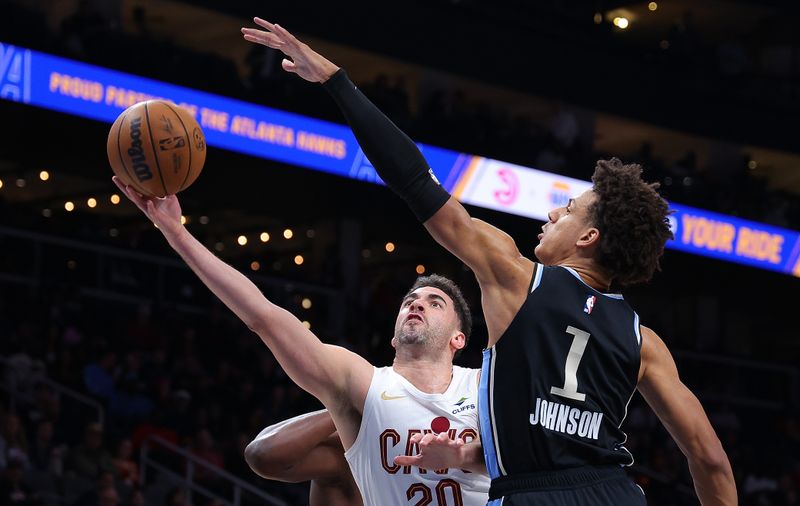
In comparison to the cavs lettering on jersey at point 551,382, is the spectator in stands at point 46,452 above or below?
below

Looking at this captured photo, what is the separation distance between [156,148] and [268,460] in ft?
4.44

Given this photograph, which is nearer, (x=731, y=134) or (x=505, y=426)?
(x=505, y=426)

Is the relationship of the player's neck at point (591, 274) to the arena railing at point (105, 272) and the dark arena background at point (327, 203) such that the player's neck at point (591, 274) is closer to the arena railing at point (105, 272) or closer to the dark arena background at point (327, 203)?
the dark arena background at point (327, 203)

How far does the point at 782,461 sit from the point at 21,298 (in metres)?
10.7

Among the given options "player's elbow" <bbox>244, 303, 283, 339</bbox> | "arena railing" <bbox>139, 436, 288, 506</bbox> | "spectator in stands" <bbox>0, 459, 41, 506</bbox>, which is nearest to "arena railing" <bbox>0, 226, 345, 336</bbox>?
"arena railing" <bbox>139, 436, 288, 506</bbox>

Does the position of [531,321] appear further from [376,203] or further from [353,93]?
[376,203]

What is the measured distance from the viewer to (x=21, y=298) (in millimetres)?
13305

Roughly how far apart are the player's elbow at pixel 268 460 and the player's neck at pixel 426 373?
1.99ft

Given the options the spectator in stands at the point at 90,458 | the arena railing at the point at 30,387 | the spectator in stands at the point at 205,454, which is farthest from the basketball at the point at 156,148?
the spectator in stands at the point at 205,454

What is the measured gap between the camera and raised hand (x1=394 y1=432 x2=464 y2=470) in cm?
376

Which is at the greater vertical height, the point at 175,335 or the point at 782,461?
the point at 175,335

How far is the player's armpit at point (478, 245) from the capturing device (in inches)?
144

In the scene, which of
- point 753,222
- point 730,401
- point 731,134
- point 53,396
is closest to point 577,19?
point 731,134

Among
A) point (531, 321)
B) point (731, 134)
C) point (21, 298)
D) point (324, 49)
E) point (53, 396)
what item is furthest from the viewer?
point (731, 134)
